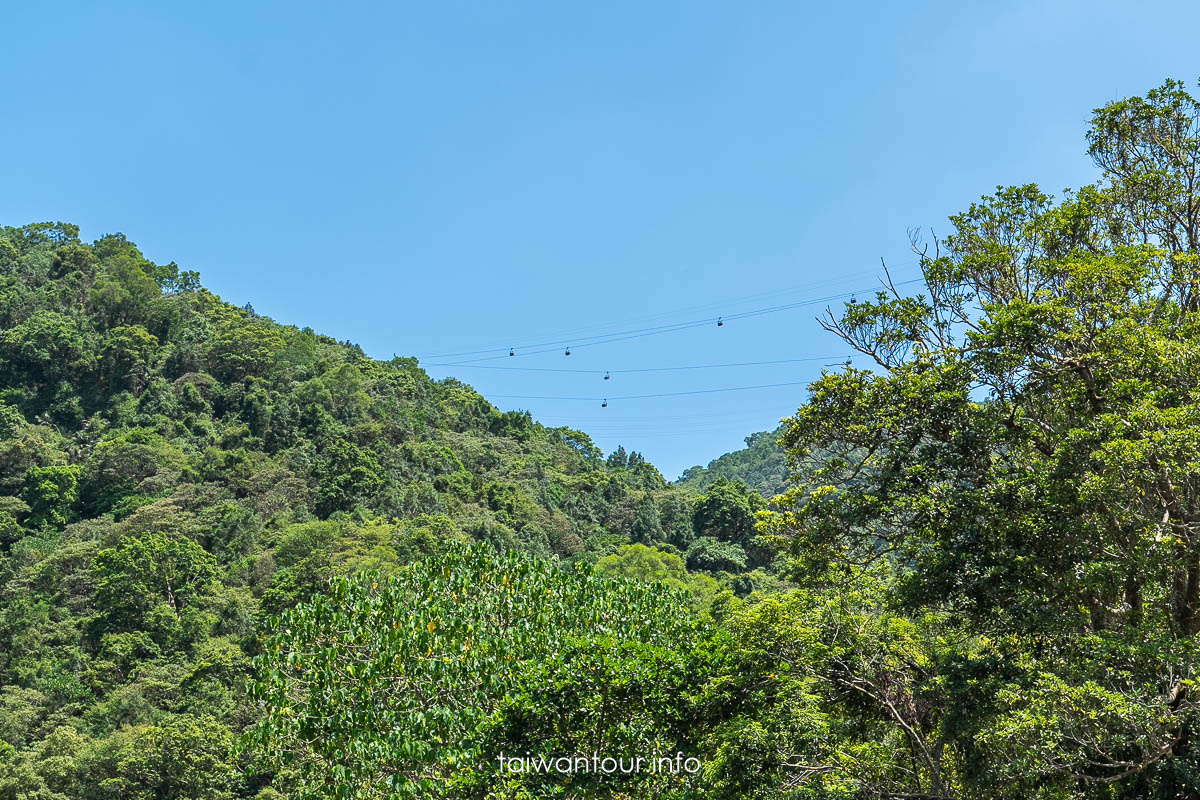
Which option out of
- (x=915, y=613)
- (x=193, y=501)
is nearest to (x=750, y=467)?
(x=193, y=501)

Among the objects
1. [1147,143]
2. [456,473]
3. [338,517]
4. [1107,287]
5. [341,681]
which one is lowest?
[341,681]

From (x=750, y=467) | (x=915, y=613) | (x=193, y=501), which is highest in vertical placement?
(x=750, y=467)

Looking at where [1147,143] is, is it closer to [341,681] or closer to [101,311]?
[341,681]

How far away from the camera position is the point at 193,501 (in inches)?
1467

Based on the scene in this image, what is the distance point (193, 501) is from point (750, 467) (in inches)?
2567

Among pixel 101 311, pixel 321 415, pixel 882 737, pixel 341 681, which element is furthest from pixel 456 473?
pixel 882 737

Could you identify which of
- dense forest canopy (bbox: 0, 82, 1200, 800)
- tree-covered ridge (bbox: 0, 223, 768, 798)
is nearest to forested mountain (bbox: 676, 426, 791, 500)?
tree-covered ridge (bbox: 0, 223, 768, 798)

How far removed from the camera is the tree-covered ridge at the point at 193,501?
2445cm

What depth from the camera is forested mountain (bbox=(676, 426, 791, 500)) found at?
86625mm

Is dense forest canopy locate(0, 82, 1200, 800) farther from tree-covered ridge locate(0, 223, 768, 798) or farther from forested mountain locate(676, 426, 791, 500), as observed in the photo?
forested mountain locate(676, 426, 791, 500)

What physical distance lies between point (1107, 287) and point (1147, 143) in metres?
Answer: 2.47

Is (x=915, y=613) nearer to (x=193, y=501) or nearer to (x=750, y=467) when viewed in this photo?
(x=193, y=501)

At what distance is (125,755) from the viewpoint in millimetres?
20844

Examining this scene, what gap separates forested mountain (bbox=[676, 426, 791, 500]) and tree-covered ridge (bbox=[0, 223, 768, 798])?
23.5 meters
